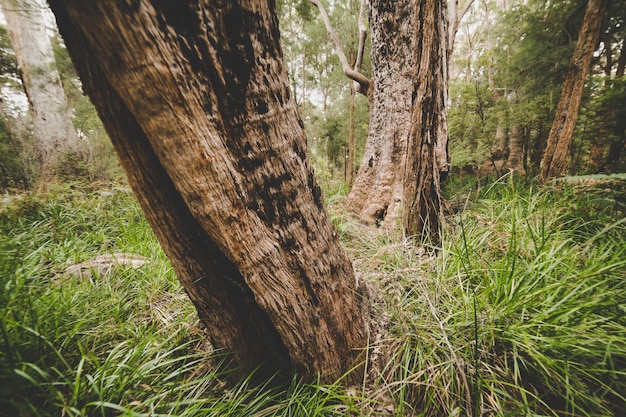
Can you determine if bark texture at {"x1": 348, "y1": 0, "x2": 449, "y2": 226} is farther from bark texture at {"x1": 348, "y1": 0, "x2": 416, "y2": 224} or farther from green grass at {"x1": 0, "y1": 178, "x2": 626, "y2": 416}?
green grass at {"x1": 0, "y1": 178, "x2": 626, "y2": 416}

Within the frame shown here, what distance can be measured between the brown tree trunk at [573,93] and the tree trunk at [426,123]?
2546mm

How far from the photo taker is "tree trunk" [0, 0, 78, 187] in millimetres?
4762

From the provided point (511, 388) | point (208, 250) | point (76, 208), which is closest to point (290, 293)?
point (208, 250)

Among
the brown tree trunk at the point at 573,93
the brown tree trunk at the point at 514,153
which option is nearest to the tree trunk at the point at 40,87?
the brown tree trunk at the point at 573,93

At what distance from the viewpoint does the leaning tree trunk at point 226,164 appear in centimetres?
54

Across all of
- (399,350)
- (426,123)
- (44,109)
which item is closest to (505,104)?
(426,123)

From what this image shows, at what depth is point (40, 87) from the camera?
491 centimetres

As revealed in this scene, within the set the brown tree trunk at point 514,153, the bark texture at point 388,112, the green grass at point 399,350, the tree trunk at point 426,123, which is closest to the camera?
the green grass at point 399,350

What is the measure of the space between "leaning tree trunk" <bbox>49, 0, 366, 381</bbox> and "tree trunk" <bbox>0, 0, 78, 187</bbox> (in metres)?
6.17

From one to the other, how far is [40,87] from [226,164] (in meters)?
7.49

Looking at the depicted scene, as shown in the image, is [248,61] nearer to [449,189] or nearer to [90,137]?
[449,189]

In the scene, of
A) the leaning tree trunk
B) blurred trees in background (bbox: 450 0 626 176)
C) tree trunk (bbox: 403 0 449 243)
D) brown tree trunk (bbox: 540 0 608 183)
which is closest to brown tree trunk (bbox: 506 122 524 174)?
blurred trees in background (bbox: 450 0 626 176)

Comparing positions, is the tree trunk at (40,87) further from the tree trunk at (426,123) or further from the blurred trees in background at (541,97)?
A: the blurred trees in background at (541,97)

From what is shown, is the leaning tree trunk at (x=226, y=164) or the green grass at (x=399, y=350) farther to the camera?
the green grass at (x=399, y=350)
